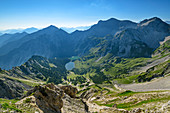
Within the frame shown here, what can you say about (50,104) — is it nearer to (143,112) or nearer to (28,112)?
(28,112)

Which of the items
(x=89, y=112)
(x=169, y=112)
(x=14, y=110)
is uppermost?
(x=14, y=110)

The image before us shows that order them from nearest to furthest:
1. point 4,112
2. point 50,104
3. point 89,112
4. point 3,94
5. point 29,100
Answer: point 4,112 < point 29,100 < point 50,104 < point 89,112 < point 3,94

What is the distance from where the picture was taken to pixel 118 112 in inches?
1695

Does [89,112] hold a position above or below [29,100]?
below

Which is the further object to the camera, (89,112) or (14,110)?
(89,112)

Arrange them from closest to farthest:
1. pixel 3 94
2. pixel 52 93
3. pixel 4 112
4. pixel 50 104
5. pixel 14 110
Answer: pixel 4 112 → pixel 14 110 → pixel 50 104 → pixel 52 93 → pixel 3 94

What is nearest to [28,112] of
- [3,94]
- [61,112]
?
[61,112]

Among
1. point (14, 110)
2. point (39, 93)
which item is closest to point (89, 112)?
point (39, 93)

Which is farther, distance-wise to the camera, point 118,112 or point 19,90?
point 19,90

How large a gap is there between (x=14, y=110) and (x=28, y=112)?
11.3ft

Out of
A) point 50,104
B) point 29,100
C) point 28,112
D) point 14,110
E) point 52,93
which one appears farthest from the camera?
point 52,93

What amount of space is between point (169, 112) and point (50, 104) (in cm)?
3415

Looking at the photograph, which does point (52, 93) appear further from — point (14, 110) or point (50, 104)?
point (14, 110)

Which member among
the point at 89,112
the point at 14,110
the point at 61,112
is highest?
the point at 14,110
